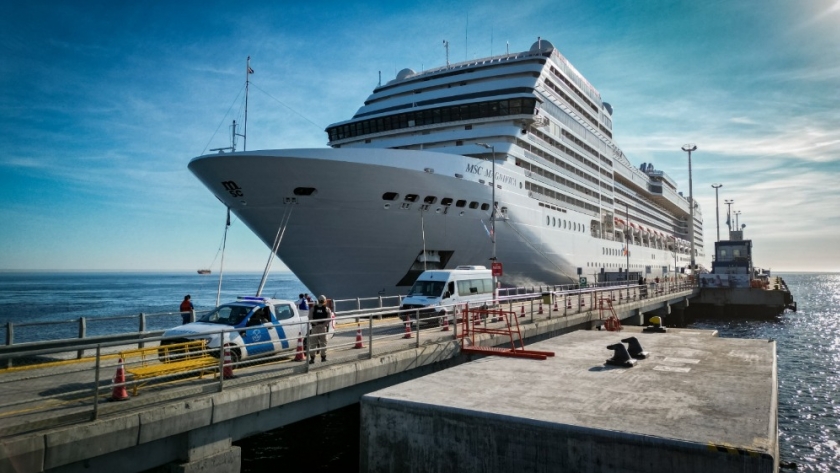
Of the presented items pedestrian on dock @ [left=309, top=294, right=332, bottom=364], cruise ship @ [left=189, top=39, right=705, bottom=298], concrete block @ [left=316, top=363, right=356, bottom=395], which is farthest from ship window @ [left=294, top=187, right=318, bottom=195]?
concrete block @ [left=316, top=363, right=356, bottom=395]

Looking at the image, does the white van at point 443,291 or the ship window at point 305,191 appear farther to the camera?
the ship window at point 305,191

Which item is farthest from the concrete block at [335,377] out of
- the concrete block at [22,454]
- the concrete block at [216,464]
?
the concrete block at [22,454]

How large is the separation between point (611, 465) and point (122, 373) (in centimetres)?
691

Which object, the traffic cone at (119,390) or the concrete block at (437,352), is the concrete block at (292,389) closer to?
the traffic cone at (119,390)

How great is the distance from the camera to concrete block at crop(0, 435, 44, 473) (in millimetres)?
5609

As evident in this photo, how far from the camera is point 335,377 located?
9.88 metres

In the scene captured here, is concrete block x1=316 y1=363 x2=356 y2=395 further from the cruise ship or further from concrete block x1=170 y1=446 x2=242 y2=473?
the cruise ship

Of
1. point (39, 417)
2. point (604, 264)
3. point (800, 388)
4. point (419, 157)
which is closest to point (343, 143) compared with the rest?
point (419, 157)

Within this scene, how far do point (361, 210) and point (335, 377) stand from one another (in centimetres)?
1393

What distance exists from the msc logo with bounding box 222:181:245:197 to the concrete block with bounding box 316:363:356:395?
1438cm

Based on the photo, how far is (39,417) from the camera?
670 cm

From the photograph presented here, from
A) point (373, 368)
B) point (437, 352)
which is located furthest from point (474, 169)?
point (373, 368)

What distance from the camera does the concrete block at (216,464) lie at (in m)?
7.30

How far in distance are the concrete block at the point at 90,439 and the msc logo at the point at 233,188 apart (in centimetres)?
1684
